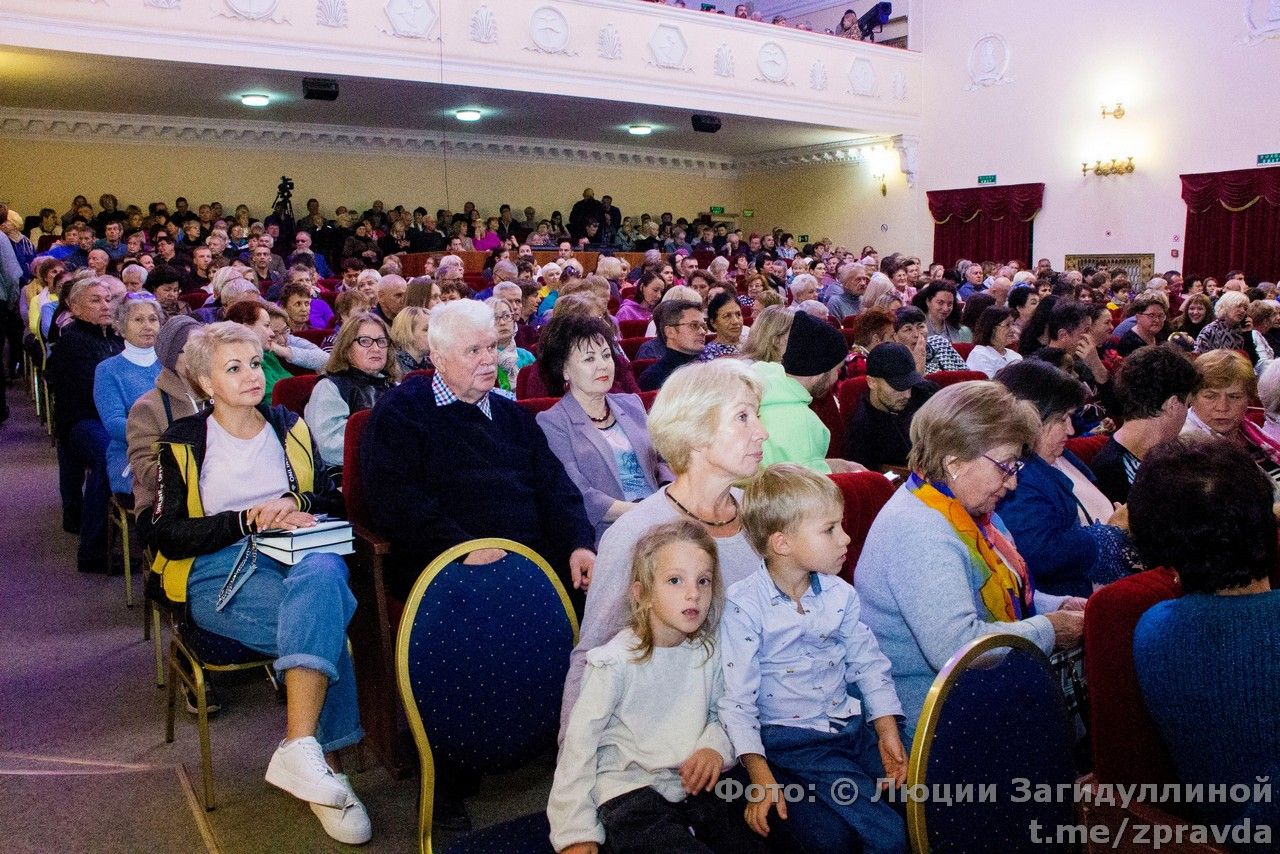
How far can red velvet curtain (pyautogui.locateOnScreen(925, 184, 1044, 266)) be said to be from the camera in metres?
13.4

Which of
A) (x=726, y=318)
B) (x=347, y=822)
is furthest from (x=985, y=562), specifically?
(x=726, y=318)

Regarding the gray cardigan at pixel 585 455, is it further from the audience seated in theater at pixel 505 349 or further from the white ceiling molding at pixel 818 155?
the white ceiling molding at pixel 818 155

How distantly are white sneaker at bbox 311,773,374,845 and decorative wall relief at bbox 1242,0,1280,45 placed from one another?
12.4m

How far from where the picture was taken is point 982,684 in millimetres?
1488

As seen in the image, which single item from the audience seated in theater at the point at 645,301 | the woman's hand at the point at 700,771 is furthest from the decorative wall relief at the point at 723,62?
the woman's hand at the point at 700,771

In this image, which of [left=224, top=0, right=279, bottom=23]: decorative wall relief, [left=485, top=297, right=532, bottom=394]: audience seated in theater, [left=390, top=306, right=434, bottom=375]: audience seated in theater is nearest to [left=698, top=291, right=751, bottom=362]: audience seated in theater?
[left=485, top=297, right=532, bottom=394]: audience seated in theater

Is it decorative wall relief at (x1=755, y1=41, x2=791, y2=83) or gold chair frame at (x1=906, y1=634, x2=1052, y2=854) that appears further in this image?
decorative wall relief at (x1=755, y1=41, x2=791, y2=83)

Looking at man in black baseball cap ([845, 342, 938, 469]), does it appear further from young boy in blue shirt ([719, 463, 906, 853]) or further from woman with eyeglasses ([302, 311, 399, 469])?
young boy in blue shirt ([719, 463, 906, 853])

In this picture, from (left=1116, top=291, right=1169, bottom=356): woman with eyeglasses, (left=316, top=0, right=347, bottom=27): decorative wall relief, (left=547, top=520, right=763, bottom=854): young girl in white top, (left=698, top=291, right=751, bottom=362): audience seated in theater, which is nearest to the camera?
(left=547, top=520, right=763, bottom=854): young girl in white top

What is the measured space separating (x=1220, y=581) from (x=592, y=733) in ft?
3.36

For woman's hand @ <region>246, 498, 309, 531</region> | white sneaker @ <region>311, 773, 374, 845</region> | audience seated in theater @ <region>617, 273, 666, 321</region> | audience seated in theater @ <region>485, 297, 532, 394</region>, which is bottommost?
white sneaker @ <region>311, 773, 374, 845</region>

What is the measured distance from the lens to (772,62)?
12602 mm

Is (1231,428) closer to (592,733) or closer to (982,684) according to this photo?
(982,684)

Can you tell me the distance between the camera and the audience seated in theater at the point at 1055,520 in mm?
2389
